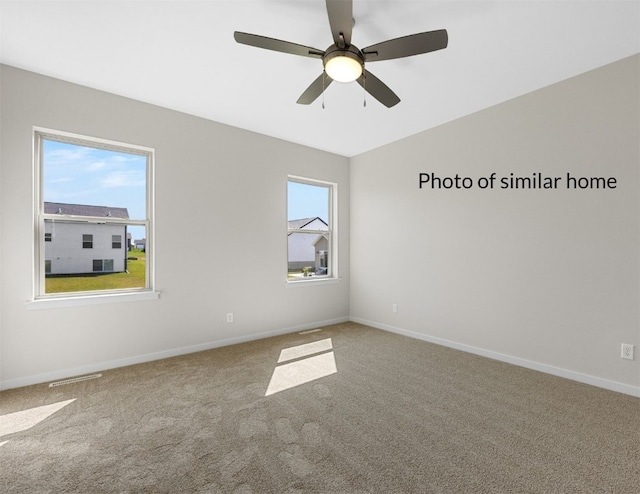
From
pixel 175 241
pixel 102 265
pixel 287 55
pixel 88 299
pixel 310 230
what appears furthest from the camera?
pixel 310 230

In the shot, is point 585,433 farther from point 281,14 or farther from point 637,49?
point 281,14

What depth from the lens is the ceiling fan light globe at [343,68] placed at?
1893 mm

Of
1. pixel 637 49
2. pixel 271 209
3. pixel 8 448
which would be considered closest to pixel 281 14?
pixel 271 209

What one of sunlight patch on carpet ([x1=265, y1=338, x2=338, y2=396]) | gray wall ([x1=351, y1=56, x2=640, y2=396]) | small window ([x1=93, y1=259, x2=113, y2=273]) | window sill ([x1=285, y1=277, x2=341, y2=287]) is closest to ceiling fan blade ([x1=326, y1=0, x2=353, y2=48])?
gray wall ([x1=351, y1=56, x2=640, y2=396])

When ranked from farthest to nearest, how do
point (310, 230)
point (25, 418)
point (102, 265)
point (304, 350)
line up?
point (310, 230) → point (304, 350) → point (102, 265) → point (25, 418)

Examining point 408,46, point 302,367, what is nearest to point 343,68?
point 408,46

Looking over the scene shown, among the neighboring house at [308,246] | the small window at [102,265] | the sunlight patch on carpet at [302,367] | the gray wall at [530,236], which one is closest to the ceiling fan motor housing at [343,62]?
the gray wall at [530,236]

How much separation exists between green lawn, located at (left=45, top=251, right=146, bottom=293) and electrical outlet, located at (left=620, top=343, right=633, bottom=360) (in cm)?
464

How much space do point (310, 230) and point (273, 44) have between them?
10.2 ft

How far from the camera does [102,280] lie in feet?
10.4

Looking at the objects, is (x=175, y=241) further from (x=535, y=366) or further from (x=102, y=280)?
(x=535, y=366)

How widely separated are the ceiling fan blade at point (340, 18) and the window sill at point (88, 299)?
9.88 ft

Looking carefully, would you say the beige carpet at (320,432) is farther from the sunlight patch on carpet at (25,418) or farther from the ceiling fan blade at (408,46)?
the ceiling fan blade at (408,46)

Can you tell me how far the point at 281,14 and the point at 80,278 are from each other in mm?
3023
